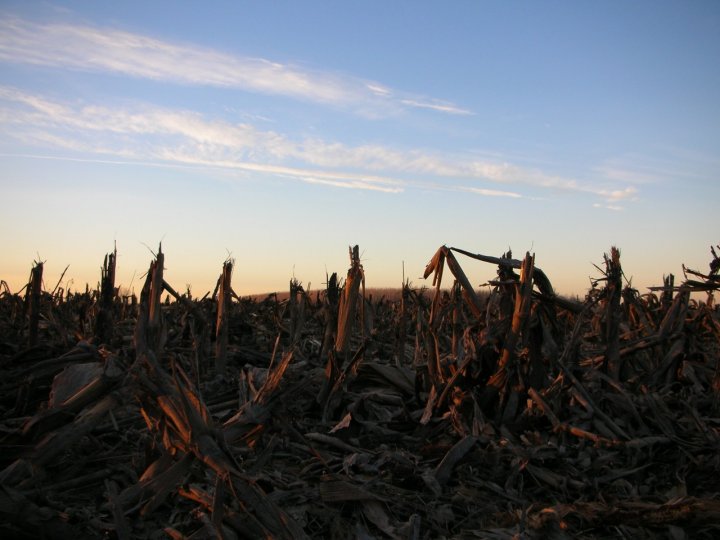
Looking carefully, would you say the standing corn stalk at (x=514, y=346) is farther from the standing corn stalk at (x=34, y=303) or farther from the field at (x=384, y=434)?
the standing corn stalk at (x=34, y=303)

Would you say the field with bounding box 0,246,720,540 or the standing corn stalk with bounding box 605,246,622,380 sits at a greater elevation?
the standing corn stalk with bounding box 605,246,622,380

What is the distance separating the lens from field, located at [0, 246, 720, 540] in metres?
3.82

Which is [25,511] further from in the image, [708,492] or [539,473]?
[708,492]

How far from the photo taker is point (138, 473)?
4.57 meters

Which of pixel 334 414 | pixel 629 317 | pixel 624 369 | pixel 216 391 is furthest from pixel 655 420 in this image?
pixel 216 391

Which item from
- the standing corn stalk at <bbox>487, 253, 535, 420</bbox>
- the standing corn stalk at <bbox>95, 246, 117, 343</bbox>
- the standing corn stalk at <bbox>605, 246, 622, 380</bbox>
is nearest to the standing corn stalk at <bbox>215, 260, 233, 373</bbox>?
the standing corn stalk at <bbox>95, 246, 117, 343</bbox>

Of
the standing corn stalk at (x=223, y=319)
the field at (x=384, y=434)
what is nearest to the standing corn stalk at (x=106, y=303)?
the field at (x=384, y=434)

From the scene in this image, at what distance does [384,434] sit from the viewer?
5.89 meters

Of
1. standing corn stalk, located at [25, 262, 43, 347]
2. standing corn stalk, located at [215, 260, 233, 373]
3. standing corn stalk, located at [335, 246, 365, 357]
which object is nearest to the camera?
standing corn stalk, located at [335, 246, 365, 357]

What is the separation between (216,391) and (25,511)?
11.9 ft

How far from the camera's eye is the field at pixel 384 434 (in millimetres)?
3820

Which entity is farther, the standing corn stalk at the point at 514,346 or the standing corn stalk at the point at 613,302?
the standing corn stalk at the point at 613,302

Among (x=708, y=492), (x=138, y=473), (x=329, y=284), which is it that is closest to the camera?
(x=138, y=473)

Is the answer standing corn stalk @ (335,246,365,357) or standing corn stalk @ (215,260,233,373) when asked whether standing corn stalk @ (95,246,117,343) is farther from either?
standing corn stalk @ (335,246,365,357)
